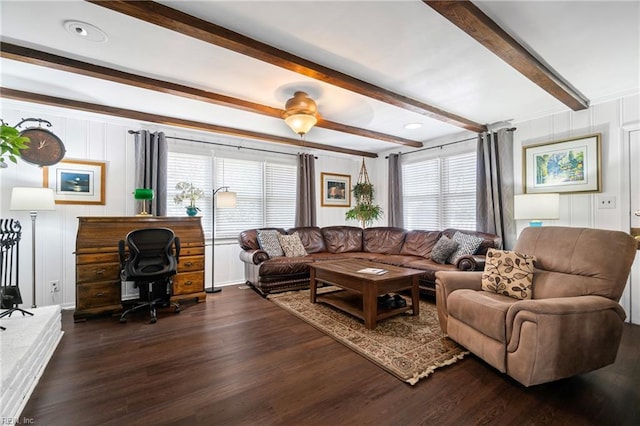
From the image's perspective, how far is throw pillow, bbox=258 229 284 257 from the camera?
4.42 metres

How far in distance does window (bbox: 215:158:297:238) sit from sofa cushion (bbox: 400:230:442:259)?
2135 mm

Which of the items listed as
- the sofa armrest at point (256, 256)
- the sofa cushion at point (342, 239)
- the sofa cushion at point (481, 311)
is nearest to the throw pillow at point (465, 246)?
the sofa cushion at point (481, 311)

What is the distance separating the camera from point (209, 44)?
2.17m

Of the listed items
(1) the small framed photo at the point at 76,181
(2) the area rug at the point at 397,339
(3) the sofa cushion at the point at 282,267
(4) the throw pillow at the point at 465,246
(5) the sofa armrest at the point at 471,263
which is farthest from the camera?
(3) the sofa cushion at the point at 282,267

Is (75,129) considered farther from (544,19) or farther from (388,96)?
(544,19)

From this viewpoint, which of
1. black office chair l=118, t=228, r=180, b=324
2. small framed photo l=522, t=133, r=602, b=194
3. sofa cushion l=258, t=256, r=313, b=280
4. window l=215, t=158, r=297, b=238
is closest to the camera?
black office chair l=118, t=228, r=180, b=324

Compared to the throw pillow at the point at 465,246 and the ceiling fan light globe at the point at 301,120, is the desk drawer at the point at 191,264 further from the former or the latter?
the throw pillow at the point at 465,246

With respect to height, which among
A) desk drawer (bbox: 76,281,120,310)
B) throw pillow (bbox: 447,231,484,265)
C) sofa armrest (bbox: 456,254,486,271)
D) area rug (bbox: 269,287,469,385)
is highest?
throw pillow (bbox: 447,231,484,265)

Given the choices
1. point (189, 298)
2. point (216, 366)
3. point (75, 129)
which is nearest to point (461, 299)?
point (216, 366)

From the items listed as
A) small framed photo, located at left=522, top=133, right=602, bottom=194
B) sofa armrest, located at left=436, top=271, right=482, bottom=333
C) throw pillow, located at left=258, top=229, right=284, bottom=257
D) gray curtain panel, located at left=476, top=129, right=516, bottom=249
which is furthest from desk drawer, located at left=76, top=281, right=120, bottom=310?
small framed photo, located at left=522, top=133, right=602, bottom=194

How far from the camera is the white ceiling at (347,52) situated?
1.82 metres

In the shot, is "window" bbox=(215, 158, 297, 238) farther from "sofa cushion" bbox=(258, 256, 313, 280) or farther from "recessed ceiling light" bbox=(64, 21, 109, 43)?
"recessed ceiling light" bbox=(64, 21, 109, 43)

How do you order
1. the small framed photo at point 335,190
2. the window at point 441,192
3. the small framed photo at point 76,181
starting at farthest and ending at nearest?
the small framed photo at point 335,190, the window at point 441,192, the small framed photo at point 76,181

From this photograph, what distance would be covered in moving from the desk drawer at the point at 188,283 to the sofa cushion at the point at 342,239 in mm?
2325
